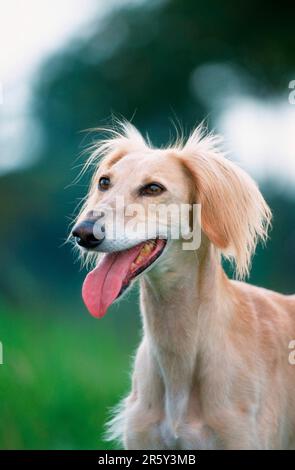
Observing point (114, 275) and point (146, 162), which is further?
point (146, 162)

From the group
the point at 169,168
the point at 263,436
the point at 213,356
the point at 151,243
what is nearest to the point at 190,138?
the point at 169,168

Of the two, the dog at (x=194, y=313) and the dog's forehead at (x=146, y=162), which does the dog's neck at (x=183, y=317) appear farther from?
the dog's forehead at (x=146, y=162)

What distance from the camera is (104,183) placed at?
102 inches

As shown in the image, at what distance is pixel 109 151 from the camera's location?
2994mm

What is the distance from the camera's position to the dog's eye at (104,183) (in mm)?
2570

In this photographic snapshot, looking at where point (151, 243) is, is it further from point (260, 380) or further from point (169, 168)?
point (260, 380)

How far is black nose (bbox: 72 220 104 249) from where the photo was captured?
2252mm

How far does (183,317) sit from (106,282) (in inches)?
12.3

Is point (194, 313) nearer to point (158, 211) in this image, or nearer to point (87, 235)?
point (158, 211)

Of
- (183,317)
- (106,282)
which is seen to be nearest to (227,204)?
(183,317)

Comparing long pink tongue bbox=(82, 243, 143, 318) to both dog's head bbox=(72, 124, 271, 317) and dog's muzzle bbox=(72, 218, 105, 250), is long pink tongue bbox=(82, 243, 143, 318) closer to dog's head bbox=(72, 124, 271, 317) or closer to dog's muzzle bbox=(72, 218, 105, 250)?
dog's head bbox=(72, 124, 271, 317)

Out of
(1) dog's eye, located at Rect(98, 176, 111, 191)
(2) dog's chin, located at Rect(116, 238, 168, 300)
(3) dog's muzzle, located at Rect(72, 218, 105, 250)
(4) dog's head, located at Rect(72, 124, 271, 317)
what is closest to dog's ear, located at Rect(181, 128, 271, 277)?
(4) dog's head, located at Rect(72, 124, 271, 317)

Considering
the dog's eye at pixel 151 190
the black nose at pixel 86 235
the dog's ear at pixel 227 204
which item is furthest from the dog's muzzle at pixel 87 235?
the dog's ear at pixel 227 204

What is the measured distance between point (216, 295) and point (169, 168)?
45 cm
